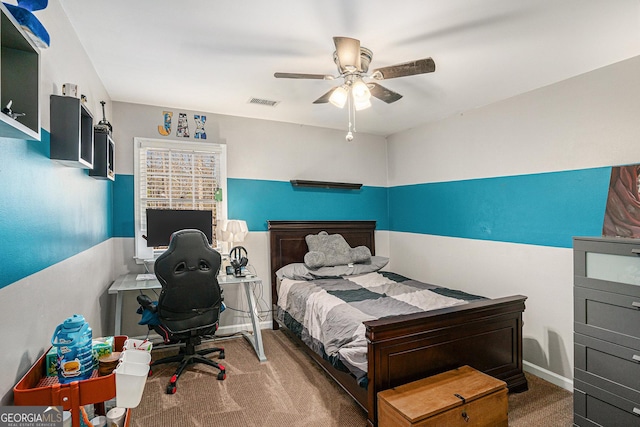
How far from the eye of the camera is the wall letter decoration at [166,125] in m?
3.72

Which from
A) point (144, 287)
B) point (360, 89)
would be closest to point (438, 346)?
point (360, 89)

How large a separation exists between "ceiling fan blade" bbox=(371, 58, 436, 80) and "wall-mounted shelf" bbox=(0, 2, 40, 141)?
68.7 inches

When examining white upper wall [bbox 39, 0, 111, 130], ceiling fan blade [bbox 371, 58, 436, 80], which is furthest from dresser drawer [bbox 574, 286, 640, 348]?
white upper wall [bbox 39, 0, 111, 130]

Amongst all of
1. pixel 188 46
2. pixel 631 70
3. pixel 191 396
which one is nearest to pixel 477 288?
pixel 631 70

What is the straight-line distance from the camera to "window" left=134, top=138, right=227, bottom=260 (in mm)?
3596

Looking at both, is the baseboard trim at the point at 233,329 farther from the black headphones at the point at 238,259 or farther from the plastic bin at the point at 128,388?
the plastic bin at the point at 128,388

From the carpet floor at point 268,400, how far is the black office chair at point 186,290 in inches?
6.5

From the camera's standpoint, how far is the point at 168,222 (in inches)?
134

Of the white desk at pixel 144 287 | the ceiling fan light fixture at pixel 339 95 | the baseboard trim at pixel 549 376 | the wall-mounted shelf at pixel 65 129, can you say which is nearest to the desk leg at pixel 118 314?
the white desk at pixel 144 287

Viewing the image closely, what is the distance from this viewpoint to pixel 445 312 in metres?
2.32

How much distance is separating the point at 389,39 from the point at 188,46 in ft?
4.71

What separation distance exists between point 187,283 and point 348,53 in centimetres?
210

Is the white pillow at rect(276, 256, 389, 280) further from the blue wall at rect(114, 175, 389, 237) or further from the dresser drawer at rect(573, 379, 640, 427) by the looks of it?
the dresser drawer at rect(573, 379, 640, 427)

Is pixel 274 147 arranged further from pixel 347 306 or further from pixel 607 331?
pixel 607 331
